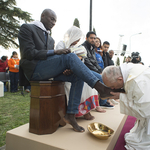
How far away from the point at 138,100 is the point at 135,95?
2.0 inches

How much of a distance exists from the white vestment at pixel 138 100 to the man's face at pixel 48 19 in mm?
1251

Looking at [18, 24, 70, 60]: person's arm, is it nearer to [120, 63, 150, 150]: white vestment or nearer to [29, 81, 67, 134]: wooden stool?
[29, 81, 67, 134]: wooden stool

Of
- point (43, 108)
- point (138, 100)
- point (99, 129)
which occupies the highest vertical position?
point (138, 100)

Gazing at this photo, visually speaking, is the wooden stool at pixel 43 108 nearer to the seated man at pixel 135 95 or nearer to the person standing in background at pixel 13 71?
the seated man at pixel 135 95

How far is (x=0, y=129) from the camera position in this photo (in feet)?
7.84

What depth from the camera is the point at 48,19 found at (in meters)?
2.04

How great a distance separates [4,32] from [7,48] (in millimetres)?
1327

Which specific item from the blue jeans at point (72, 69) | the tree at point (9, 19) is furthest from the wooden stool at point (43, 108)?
the tree at point (9, 19)

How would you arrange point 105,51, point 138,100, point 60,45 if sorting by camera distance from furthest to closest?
point 105,51
point 60,45
point 138,100

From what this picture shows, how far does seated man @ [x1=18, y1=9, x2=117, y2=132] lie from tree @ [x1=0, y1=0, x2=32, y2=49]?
34.7ft

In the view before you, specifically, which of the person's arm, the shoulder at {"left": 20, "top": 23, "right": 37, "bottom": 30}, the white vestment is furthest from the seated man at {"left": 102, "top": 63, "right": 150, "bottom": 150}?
the shoulder at {"left": 20, "top": 23, "right": 37, "bottom": 30}

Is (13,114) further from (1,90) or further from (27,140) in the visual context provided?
(1,90)

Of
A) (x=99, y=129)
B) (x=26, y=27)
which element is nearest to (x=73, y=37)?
(x=26, y=27)

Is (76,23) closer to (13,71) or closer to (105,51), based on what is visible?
(13,71)
